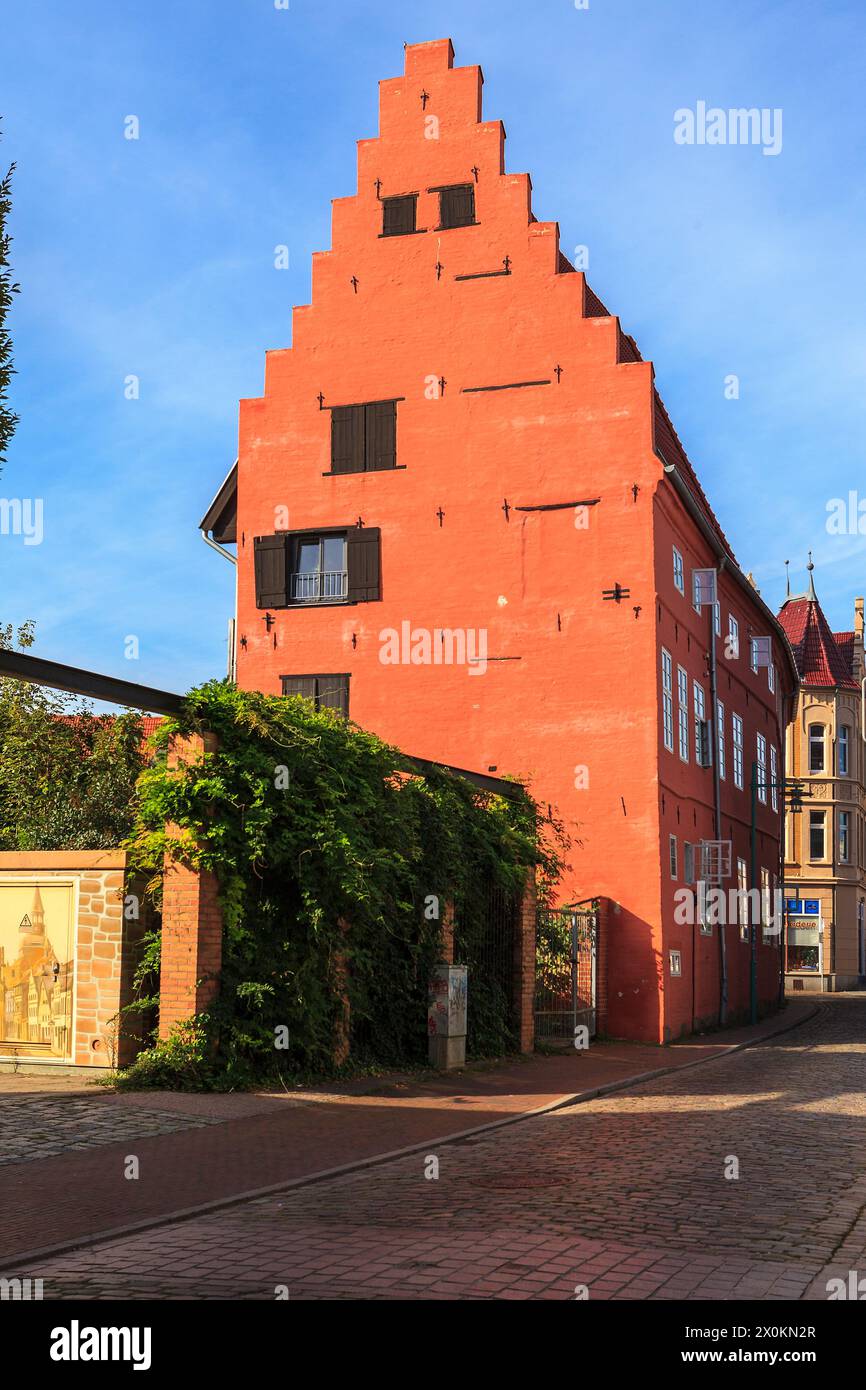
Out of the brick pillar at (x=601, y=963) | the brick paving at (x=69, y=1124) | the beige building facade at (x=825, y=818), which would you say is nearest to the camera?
the brick paving at (x=69, y=1124)

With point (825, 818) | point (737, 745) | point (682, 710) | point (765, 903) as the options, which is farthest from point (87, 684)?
point (825, 818)

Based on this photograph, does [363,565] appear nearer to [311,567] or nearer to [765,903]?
[311,567]

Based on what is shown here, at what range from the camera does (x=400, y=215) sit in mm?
28344

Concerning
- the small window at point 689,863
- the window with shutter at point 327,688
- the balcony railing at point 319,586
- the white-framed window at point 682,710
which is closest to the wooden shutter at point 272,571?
the balcony railing at point 319,586

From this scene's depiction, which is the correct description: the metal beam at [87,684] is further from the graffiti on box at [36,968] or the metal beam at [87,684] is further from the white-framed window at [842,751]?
the white-framed window at [842,751]

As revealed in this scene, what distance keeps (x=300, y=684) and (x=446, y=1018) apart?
11.5 meters

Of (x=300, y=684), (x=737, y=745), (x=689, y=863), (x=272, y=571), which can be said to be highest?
(x=272, y=571)

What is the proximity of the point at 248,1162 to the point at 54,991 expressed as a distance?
5518 mm

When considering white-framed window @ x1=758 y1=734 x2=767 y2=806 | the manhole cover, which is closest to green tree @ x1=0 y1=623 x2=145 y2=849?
the manhole cover

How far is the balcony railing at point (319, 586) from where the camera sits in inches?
1107

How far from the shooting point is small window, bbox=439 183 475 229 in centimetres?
2781

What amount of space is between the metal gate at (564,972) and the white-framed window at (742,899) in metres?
11.5

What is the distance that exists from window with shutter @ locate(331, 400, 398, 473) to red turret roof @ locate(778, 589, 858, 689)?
4087cm
